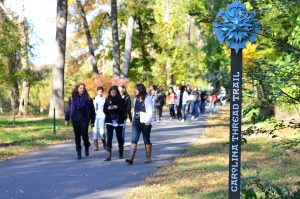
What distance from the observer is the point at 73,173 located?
11109mm

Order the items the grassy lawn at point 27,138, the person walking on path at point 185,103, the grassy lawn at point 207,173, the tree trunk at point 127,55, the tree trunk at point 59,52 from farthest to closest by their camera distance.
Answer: the tree trunk at point 127,55 < the person walking on path at point 185,103 < the tree trunk at point 59,52 < the grassy lawn at point 27,138 < the grassy lawn at point 207,173

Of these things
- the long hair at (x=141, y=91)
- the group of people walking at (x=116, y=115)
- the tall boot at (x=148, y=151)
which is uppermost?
the long hair at (x=141, y=91)

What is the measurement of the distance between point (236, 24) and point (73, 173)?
6993 mm

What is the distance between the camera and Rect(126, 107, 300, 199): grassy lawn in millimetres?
8609

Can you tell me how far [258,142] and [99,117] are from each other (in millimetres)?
4537

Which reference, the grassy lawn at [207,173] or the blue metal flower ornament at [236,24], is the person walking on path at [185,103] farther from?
the blue metal flower ornament at [236,24]

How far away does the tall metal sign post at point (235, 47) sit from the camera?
479 cm

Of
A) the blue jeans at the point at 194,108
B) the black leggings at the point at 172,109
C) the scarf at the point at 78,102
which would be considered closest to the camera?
the scarf at the point at 78,102

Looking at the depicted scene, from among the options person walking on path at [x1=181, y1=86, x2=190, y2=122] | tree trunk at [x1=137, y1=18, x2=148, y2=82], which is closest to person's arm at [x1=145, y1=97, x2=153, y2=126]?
person walking on path at [x1=181, y1=86, x2=190, y2=122]

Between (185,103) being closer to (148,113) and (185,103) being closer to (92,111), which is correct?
(92,111)

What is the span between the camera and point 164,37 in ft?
156

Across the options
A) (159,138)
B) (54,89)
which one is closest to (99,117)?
(159,138)

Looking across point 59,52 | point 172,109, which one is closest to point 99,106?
→ point 59,52

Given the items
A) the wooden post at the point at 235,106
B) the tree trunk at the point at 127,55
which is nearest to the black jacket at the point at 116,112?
the wooden post at the point at 235,106
